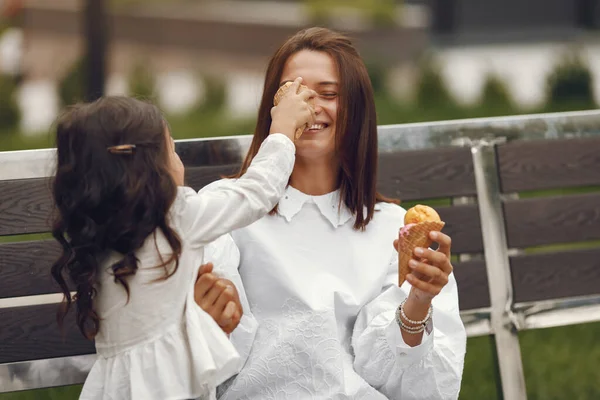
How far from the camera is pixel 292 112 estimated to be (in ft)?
8.60

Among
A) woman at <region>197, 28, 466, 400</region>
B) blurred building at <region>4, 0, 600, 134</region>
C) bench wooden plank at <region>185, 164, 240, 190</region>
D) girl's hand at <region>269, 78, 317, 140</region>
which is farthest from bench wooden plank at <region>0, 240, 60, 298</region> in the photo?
blurred building at <region>4, 0, 600, 134</region>

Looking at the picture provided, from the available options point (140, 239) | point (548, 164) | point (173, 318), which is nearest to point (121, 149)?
point (140, 239)

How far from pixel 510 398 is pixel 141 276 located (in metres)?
1.56

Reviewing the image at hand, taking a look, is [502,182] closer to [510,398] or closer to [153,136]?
[510,398]

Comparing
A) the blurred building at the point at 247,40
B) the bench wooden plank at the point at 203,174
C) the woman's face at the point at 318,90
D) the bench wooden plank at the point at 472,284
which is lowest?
the bench wooden plank at the point at 472,284

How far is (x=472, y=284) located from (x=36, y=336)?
4.38 feet

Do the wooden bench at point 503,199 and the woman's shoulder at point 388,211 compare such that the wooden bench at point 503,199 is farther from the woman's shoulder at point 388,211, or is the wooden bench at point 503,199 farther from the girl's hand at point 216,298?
the girl's hand at point 216,298

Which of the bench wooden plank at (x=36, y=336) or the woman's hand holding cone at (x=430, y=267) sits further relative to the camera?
the bench wooden plank at (x=36, y=336)

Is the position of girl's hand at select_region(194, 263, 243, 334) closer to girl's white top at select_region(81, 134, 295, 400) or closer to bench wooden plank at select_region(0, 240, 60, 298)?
girl's white top at select_region(81, 134, 295, 400)

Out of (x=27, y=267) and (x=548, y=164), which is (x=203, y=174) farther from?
(x=548, y=164)

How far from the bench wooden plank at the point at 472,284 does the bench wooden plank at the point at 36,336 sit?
1148mm

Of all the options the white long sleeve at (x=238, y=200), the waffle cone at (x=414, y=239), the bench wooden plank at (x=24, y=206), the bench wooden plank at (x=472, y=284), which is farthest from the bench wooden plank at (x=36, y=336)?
the bench wooden plank at (x=472, y=284)

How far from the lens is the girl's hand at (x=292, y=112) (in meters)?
2.59

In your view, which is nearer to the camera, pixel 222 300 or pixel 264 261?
pixel 222 300
